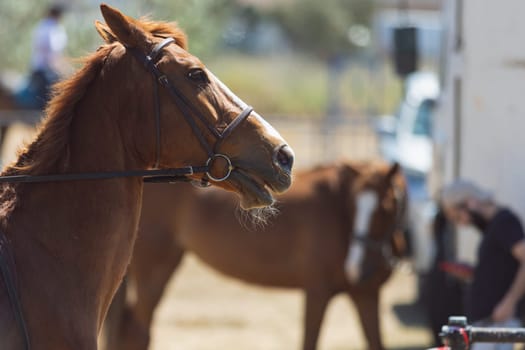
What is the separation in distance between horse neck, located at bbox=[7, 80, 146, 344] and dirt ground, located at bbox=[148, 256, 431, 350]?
472 centimetres

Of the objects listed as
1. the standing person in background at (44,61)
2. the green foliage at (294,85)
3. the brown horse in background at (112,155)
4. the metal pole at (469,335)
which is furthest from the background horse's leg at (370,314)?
the green foliage at (294,85)

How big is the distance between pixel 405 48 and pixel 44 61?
5.37 meters

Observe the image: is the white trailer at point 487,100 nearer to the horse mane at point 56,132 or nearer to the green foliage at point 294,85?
the horse mane at point 56,132

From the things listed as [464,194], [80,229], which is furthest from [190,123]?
[464,194]

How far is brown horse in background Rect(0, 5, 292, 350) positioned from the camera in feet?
11.3

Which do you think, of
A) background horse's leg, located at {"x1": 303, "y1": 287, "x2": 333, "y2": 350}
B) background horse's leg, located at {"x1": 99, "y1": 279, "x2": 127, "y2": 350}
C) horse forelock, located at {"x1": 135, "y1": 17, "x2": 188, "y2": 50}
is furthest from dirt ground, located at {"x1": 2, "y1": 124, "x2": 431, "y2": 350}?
horse forelock, located at {"x1": 135, "y1": 17, "x2": 188, "y2": 50}

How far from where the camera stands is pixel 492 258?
604cm

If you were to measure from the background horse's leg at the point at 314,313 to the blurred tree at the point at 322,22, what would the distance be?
29.2m

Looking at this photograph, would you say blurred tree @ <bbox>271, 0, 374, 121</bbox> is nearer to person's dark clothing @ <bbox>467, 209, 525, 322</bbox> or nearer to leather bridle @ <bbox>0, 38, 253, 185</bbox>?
person's dark clothing @ <bbox>467, 209, 525, 322</bbox>

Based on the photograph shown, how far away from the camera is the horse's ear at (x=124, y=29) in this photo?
11.4 ft

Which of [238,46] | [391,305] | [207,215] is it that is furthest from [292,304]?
[238,46]

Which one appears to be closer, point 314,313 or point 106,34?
point 106,34

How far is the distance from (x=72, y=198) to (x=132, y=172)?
0.23 meters

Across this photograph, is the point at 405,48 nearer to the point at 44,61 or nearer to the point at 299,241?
the point at 299,241
